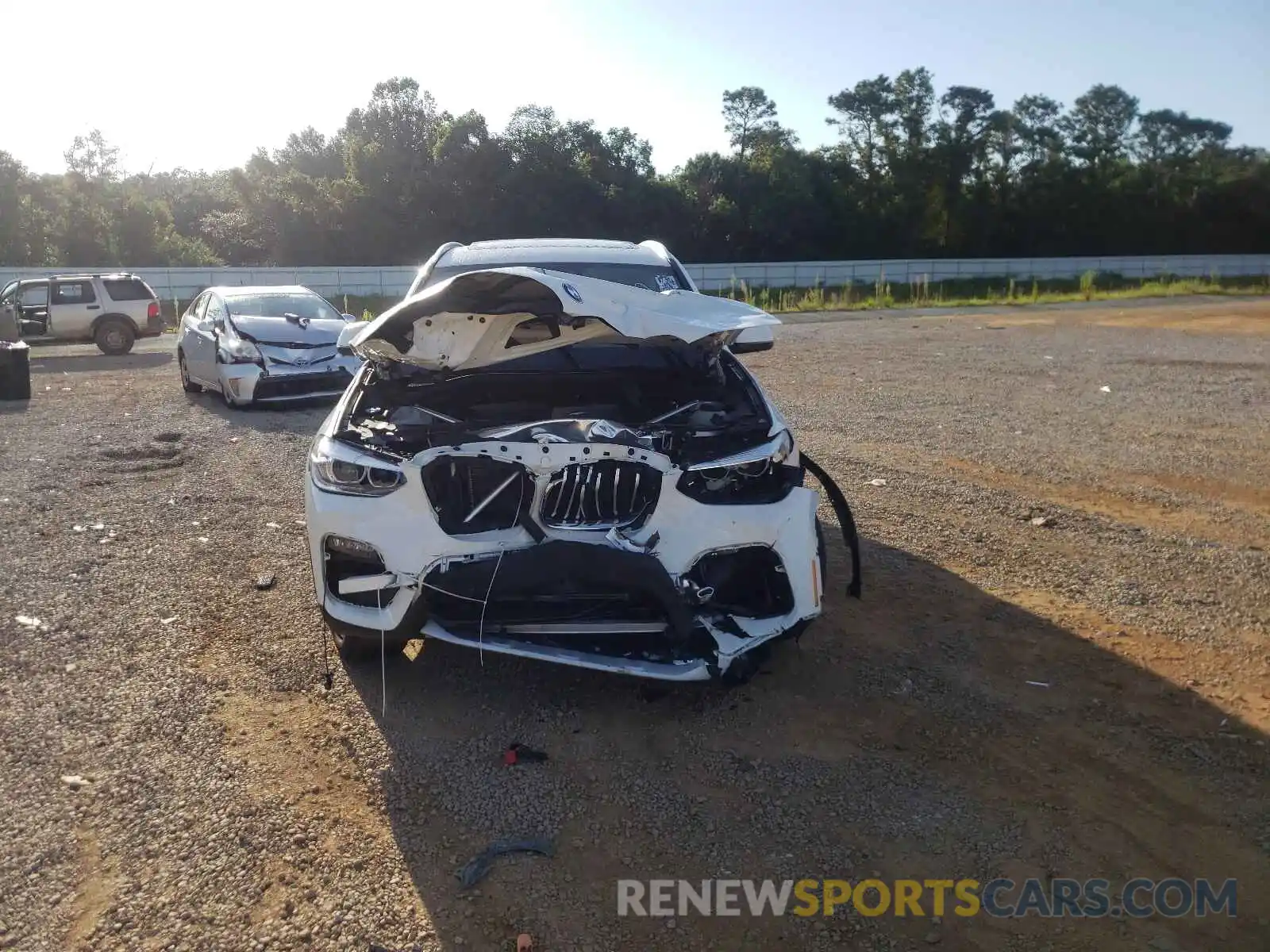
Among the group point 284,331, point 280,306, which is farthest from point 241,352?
point 280,306

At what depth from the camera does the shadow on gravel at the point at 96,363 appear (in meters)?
17.8

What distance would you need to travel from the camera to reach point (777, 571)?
4.02m

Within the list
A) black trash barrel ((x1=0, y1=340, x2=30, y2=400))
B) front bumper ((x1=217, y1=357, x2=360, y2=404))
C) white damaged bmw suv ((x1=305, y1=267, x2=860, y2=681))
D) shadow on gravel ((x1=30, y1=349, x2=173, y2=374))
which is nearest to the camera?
white damaged bmw suv ((x1=305, y1=267, x2=860, y2=681))

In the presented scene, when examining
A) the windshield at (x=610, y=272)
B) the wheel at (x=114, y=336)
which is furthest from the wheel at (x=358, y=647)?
the wheel at (x=114, y=336)

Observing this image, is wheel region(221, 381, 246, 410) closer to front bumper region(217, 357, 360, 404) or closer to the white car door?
front bumper region(217, 357, 360, 404)

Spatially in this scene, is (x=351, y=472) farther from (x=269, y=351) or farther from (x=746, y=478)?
(x=269, y=351)

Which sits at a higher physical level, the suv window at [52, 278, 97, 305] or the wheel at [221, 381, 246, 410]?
the suv window at [52, 278, 97, 305]

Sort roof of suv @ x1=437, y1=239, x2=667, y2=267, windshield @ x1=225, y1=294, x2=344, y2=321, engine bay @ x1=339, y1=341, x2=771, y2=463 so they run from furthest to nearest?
1. windshield @ x1=225, y1=294, x2=344, y2=321
2. roof of suv @ x1=437, y1=239, x2=667, y2=267
3. engine bay @ x1=339, y1=341, x2=771, y2=463

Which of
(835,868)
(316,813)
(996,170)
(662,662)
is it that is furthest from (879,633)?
(996,170)

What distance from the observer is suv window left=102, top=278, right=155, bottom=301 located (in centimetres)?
2031

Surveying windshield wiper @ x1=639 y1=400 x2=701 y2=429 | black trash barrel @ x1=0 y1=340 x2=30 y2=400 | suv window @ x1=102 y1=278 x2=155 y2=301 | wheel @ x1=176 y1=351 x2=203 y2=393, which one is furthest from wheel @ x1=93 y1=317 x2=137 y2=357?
windshield wiper @ x1=639 y1=400 x2=701 y2=429

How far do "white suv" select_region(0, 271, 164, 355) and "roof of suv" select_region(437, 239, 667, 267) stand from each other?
16195 mm

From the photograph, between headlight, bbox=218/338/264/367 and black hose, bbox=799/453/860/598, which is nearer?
black hose, bbox=799/453/860/598

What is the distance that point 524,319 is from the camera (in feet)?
15.2
